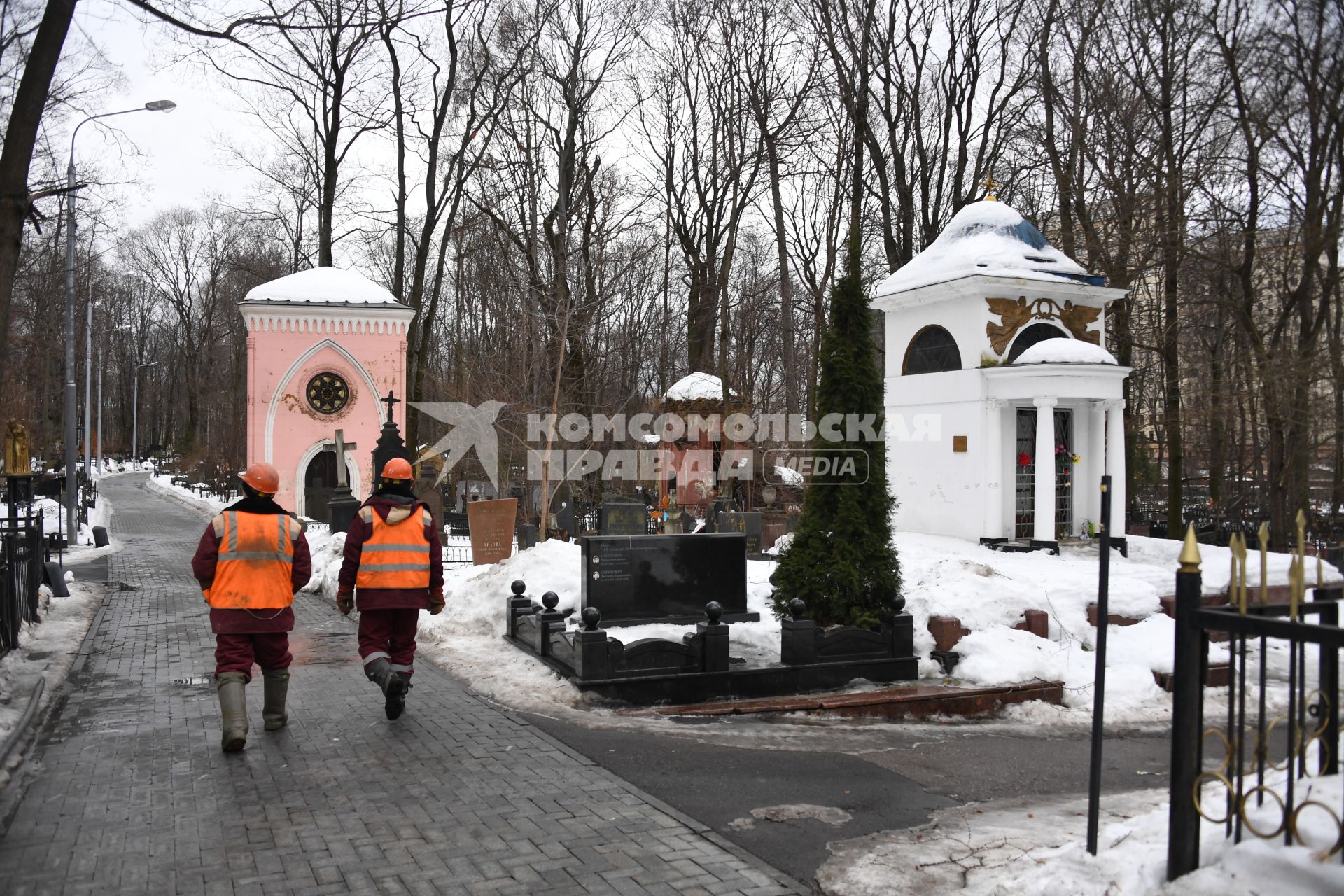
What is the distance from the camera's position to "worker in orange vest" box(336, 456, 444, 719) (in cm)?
737

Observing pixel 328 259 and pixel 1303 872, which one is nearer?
pixel 1303 872

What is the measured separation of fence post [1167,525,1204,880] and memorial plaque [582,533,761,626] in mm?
7098

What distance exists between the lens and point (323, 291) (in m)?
28.5

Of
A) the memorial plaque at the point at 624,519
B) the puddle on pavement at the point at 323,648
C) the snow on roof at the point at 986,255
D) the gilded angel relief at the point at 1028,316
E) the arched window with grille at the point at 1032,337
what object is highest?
the snow on roof at the point at 986,255

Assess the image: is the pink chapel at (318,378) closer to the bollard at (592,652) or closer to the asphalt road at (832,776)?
the bollard at (592,652)

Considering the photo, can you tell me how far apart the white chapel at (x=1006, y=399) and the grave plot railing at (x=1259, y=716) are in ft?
41.1

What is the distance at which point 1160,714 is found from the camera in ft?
31.3

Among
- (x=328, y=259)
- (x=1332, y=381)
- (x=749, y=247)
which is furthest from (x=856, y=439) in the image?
(x=749, y=247)

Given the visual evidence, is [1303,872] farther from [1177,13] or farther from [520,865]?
[1177,13]

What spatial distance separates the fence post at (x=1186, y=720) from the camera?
11.8 ft

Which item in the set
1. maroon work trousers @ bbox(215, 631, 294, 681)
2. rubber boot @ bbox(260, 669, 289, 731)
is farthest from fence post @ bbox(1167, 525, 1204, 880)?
rubber boot @ bbox(260, 669, 289, 731)

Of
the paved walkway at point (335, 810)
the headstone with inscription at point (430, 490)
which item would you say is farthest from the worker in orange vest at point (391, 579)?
the headstone with inscription at point (430, 490)

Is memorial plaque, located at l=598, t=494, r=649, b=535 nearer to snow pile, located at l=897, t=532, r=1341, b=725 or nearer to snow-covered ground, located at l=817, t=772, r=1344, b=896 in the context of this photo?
snow pile, located at l=897, t=532, r=1341, b=725

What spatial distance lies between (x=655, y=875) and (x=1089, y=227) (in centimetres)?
2104
